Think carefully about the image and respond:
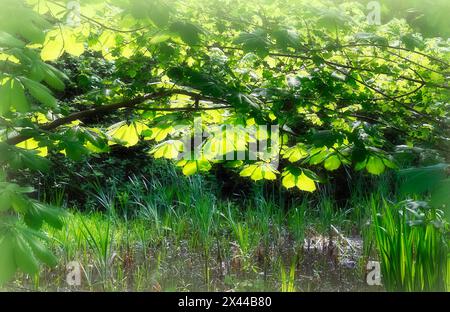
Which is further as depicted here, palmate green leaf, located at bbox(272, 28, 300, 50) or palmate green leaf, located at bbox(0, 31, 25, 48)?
palmate green leaf, located at bbox(272, 28, 300, 50)

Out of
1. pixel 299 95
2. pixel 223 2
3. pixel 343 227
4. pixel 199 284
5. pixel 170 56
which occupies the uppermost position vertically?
pixel 223 2

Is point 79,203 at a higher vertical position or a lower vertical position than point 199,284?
higher

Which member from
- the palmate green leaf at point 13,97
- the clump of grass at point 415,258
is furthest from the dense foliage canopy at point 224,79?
the clump of grass at point 415,258

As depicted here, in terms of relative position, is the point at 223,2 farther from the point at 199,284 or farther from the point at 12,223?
the point at 199,284

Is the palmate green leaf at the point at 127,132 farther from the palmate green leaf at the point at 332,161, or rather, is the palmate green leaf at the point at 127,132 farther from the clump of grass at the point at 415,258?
the clump of grass at the point at 415,258

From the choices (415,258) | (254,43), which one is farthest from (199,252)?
(254,43)

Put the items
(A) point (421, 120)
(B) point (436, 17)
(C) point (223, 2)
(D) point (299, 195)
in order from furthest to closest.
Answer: (D) point (299, 195) < (A) point (421, 120) < (C) point (223, 2) < (B) point (436, 17)

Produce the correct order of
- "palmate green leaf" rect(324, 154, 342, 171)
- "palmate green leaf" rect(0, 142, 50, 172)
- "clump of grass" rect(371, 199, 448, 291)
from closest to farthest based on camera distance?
"palmate green leaf" rect(0, 142, 50, 172)
"palmate green leaf" rect(324, 154, 342, 171)
"clump of grass" rect(371, 199, 448, 291)

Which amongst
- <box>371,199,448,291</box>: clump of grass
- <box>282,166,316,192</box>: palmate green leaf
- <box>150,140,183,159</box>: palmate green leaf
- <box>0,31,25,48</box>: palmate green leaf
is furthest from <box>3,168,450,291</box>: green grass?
<box>0,31,25,48</box>: palmate green leaf

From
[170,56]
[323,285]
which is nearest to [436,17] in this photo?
[170,56]

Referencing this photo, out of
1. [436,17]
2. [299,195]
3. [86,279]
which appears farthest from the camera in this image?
[299,195]

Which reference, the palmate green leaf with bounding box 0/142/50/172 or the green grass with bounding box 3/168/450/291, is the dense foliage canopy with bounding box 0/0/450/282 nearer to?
the palmate green leaf with bounding box 0/142/50/172

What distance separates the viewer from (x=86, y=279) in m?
2.86

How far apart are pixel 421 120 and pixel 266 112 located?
37.4 inches
